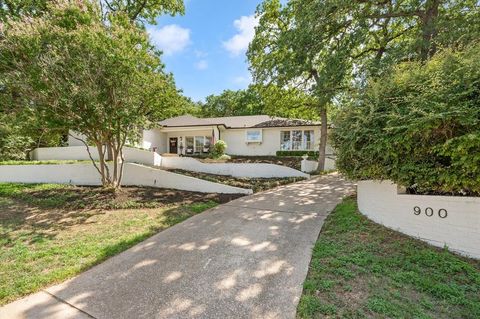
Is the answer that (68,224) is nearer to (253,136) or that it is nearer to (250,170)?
(250,170)

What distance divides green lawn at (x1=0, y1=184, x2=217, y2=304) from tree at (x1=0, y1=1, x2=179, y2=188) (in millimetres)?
2726

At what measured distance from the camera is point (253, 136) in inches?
856

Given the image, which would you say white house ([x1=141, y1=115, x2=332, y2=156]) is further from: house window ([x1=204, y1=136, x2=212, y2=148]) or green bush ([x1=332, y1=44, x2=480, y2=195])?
green bush ([x1=332, y1=44, x2=480, y2=195])

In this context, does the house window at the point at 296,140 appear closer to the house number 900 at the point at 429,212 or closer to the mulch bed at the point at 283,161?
the mulch bed at the point at 283,161

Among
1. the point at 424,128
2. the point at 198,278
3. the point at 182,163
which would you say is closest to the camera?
the point at 198,278

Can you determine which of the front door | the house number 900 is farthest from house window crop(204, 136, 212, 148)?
the house number 900

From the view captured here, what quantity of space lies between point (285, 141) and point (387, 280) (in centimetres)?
1801

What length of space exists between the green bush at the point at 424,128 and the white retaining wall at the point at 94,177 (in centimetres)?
591

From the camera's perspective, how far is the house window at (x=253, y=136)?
848 inches

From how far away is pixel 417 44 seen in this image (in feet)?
28.1

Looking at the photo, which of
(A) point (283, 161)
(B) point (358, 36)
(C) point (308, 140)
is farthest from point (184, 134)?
(B) point (358, 36)

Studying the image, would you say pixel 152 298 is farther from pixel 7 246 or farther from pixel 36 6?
pixel 36 6

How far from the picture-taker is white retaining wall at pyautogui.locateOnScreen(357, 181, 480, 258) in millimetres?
4308

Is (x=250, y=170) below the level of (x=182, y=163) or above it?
below
